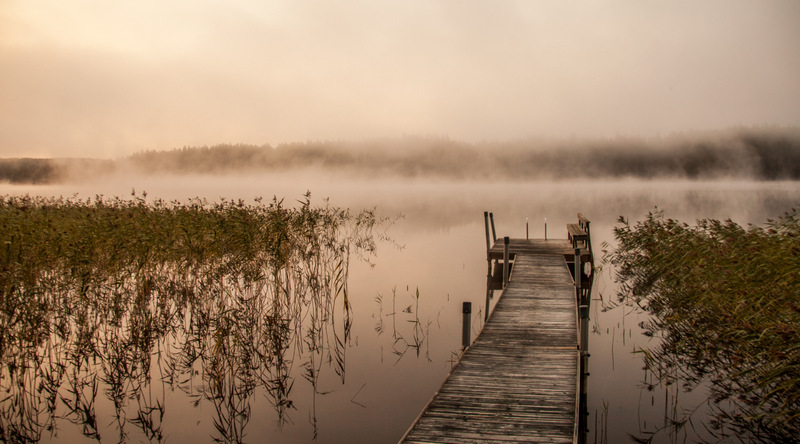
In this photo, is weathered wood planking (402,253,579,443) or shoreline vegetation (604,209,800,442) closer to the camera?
weathered wood planking (402,253,579,443)

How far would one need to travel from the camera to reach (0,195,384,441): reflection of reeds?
329 inches

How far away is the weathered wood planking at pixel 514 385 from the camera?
5.55 meters

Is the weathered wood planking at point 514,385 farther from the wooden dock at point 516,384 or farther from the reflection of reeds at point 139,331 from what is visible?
the reflection of reeds at point 139,331

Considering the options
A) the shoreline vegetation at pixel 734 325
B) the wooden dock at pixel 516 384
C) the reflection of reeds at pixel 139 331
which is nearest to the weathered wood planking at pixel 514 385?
the wooden dock at pixel 516 384

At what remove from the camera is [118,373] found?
9.05 meters

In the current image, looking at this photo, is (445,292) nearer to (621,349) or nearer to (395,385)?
(621,349)

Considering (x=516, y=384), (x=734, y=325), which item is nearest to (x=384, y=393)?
(x=516, y=384)

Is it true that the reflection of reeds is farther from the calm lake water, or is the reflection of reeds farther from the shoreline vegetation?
the shoreline vegetation

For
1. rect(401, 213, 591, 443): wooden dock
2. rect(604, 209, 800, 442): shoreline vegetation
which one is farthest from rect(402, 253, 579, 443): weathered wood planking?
rect(604, 209, 800, 442): shoreline vegetation

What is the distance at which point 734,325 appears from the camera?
8898mm

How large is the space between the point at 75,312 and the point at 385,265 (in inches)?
506

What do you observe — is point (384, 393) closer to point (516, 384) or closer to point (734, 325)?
point (516, 384)

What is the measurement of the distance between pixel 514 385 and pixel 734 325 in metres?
4.62

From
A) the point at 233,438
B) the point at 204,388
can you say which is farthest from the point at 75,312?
the point at 233,438
